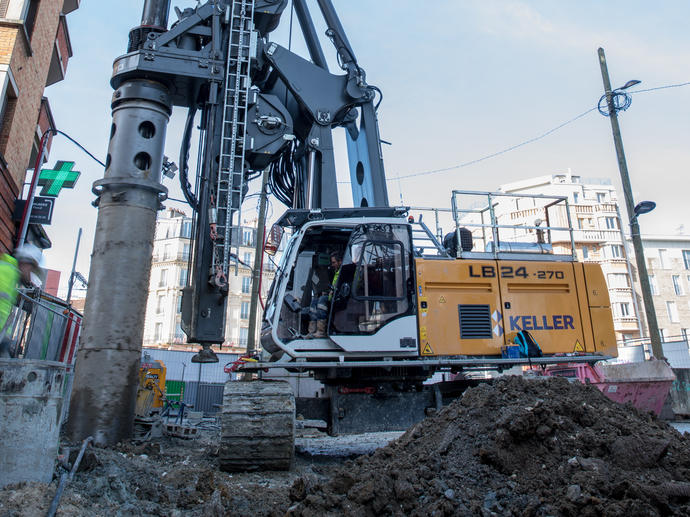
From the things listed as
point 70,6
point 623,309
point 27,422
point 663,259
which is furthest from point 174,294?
point 27,422

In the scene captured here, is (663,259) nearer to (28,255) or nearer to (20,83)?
(20,83)

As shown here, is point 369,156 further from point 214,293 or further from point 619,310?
point 619,310

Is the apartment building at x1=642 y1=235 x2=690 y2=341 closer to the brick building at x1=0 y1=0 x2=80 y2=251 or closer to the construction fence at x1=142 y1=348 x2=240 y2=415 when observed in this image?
the construction fence at x1=142 y1=348 x2=240 y2=415

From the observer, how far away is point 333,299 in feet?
23.5

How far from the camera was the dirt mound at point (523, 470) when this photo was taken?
3.43 m

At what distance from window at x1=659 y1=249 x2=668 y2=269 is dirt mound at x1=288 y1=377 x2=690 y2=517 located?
66.7 metres

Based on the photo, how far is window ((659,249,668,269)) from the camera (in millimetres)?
62469

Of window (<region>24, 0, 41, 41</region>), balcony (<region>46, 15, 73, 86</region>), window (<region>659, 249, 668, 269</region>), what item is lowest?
window (<region>24, 0, 41, 41</region>)

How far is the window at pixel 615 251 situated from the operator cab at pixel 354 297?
59.6 m

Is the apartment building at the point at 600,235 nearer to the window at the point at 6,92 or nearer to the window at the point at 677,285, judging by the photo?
the window at the point at 677,285

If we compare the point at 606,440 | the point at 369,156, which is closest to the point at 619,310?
the point at 369,156

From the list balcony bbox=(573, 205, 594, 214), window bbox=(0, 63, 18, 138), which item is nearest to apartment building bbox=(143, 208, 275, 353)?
balcony bbox=(573, 205, 594, 214)

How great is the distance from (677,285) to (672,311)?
3.67m

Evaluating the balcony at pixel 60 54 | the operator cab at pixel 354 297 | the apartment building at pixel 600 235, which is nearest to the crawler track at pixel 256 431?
the operator cab at pixel 354 297
